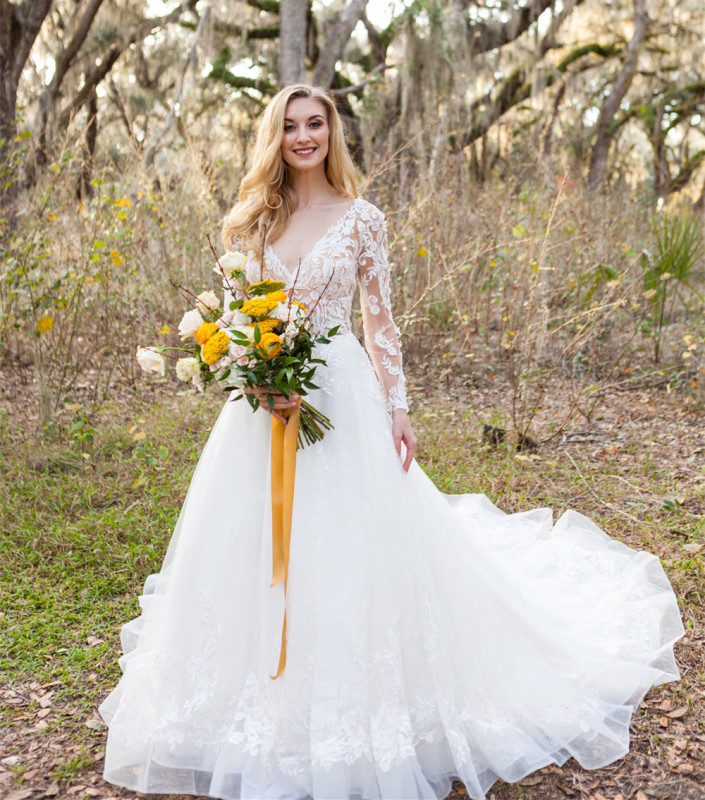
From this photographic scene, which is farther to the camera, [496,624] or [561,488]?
[561,488]

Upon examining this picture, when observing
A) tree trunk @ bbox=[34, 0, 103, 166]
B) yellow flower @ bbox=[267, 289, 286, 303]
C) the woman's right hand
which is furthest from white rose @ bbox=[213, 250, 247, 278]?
tree trunk @ bbox=[34, 0, 103, 166]

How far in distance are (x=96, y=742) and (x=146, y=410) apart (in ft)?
11.4

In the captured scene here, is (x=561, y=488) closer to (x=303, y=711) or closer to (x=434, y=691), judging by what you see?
(x=434, y=691)

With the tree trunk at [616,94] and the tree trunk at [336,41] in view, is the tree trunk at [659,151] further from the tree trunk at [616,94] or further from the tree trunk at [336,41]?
the tree trunk at [336,41]

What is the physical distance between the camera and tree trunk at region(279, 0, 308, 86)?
26.9 ft

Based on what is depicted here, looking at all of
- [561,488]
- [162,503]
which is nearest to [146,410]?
[162,503]

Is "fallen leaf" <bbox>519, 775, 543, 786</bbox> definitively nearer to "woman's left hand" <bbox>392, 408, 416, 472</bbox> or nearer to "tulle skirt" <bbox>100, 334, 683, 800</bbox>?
"tulle skirt" <bbox>100, 334, 683, 800</bbox>

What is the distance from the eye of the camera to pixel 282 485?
2211 millimetres

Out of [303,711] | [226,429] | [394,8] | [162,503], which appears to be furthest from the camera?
[394,8]

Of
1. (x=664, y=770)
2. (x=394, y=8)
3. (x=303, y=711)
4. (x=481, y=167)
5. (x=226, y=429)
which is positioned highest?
(x=394, y=8)

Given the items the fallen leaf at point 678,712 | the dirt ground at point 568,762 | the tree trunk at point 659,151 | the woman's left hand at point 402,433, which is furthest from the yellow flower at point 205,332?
the tree trunk at point 659,151

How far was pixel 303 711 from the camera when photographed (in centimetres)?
210

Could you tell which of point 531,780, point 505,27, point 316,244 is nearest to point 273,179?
point 316,244

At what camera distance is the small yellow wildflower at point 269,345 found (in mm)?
2000
